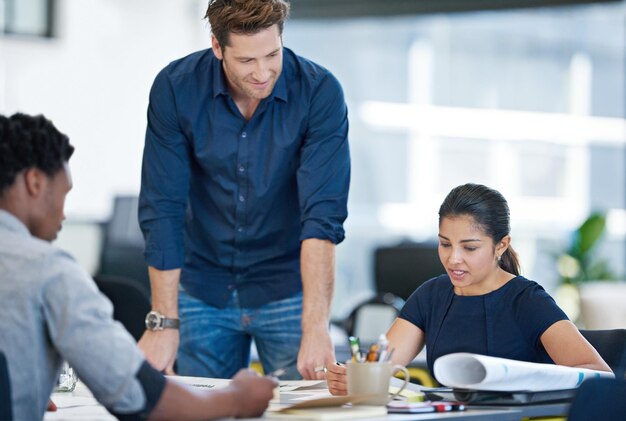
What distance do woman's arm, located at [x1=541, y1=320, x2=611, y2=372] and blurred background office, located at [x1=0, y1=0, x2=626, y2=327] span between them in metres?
3.82

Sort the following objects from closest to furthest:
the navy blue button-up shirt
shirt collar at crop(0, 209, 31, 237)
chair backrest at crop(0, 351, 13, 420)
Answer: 1. chair backrest at crop(0, 351, 13, 420)
2. shirt collar at crop(0, 209, 31, 237)
3. the navy blue button-up shirt

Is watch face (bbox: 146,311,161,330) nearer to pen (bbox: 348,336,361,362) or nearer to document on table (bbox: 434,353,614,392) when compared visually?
pen (bbox: 348,336,361,362)

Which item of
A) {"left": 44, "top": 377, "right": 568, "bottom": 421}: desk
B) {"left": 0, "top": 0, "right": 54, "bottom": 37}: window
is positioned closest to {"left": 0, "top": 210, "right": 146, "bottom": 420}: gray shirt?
{"left": 44, "top": 377, "right": 568, "bottom": 421}: desk

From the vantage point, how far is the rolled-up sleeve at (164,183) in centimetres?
268

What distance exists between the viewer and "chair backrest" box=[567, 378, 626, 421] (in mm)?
1748

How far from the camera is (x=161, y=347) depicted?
2.56 m

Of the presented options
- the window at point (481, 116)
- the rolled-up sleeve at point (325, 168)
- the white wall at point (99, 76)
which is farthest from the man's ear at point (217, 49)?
the window at point (481, 116)

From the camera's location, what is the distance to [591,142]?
28.8 ft

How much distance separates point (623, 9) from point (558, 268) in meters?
2.36

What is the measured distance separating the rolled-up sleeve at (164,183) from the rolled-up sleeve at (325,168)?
1.05 feet

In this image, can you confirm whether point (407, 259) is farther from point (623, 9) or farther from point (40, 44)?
point (623, 9)

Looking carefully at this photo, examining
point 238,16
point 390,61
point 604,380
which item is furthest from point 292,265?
point 390,61

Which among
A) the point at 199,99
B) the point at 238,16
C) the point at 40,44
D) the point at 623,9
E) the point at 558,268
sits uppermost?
the point at 623,9

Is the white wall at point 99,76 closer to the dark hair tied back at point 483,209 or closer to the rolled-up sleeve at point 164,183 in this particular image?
the rolled-up sleeve at point 164,183
